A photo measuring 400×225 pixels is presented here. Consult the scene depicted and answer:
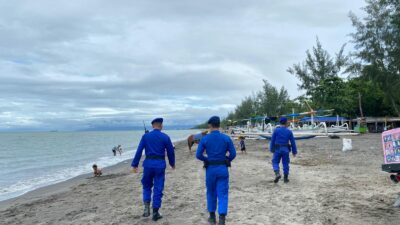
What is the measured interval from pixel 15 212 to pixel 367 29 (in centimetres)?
3720

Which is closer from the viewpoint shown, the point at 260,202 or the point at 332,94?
the point at 260,202

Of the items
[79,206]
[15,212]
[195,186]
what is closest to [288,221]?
[195,186]

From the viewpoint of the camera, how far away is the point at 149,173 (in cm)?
736

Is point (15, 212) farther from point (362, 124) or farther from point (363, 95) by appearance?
point (363, 95)

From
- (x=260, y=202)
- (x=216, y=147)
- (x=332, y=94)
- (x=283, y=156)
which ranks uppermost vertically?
(x=332, y=94)

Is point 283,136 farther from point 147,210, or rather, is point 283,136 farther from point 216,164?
point 147,210

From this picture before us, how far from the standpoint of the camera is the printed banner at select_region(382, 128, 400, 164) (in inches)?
266

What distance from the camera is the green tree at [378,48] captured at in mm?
35250

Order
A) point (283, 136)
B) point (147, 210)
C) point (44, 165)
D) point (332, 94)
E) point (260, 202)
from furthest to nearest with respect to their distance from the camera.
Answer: point (332, 94), point (44, 165), point (283, 136), point (260, 202), point (147, 210)

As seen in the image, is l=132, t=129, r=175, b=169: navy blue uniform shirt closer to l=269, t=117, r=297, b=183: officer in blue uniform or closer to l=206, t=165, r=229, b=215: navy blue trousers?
l=206, t=165, r=229, b=215: navy blue trousers

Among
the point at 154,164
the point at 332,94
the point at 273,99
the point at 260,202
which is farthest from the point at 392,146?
the point at 273,99

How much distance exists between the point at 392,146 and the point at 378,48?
113 feet

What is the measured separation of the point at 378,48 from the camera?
37.4m

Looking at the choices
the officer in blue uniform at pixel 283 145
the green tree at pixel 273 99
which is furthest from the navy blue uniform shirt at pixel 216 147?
the green tree at pixel 273 99
